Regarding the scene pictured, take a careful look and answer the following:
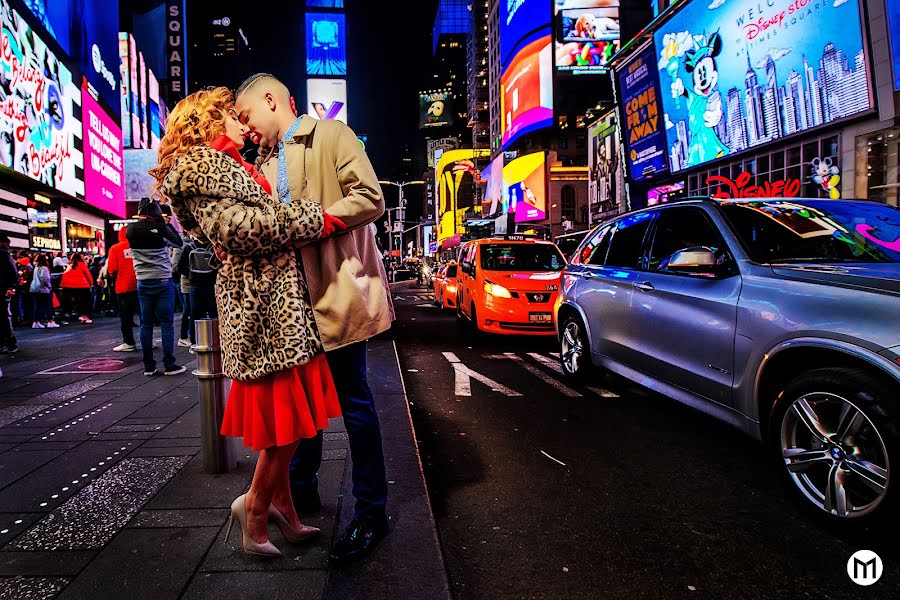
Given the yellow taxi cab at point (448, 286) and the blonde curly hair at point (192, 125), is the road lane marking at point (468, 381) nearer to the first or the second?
the blonde curly hair at point (192, 125)

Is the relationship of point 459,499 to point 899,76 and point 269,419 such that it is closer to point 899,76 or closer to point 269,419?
point 269,419

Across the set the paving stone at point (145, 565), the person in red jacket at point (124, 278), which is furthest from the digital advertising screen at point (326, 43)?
the paving stone at point (145, 565)

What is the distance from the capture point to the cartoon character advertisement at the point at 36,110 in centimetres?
1697

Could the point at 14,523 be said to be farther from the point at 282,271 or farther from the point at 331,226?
the point at 331,226

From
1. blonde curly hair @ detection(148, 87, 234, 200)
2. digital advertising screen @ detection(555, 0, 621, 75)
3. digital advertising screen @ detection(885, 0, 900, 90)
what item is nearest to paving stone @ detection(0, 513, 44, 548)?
blonde curly hair @ detection(148, 87, 234, 200)

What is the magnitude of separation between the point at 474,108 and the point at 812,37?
105 m

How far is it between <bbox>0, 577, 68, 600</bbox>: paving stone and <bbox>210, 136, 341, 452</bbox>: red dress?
30.4 inches

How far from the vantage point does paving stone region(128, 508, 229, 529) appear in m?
2.43

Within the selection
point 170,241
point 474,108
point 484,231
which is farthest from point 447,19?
point 170,241

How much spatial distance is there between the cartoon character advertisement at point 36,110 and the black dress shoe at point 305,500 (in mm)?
19835

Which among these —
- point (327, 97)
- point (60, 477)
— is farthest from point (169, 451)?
point (327, 97)

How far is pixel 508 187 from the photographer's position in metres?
73.9

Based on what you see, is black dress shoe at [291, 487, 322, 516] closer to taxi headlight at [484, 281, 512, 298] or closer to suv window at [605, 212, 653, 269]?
suv window at [605, 212, 653, 269]

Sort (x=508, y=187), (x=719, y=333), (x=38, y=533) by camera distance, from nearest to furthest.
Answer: (x=38, y=533), (x=719, y=333), (x=508, y=187)
